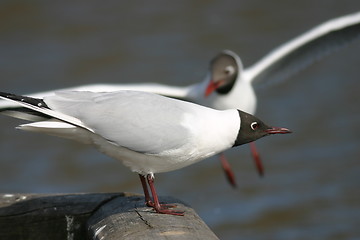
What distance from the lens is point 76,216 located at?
3.16 metres

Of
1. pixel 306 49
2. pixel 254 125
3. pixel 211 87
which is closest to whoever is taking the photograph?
pixel 254 125

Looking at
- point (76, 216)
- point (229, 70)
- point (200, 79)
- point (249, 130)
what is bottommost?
point (76, 216)

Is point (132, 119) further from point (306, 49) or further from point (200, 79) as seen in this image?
point (200, 79)

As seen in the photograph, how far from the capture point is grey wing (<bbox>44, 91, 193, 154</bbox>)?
128 inches

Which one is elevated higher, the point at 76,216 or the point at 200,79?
the point at 200,79

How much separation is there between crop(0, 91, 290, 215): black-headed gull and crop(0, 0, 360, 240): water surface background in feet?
10.4

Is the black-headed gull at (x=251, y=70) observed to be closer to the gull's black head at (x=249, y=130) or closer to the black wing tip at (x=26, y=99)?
the gull's black head at (x=249, y=130)

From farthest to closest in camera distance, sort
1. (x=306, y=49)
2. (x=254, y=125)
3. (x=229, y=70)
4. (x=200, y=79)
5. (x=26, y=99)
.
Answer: (x=200, y=79) < (x=306, y=49) < (x=229, y=70) < (x=254, y=125) < (x=26, y=99)

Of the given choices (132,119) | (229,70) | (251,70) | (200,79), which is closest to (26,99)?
(132,119)

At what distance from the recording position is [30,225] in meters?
3.13

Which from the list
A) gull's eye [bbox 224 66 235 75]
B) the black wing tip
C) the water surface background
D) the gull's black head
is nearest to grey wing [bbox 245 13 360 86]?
gull's eye [bbox 224 66 235 75]

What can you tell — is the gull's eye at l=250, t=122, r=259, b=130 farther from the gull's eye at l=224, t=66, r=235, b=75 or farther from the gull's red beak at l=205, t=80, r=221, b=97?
the gull's eye at l=224, t=66, r=235, b=75

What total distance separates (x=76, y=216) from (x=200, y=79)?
6.67 meters

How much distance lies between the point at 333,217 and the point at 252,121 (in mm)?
3550
